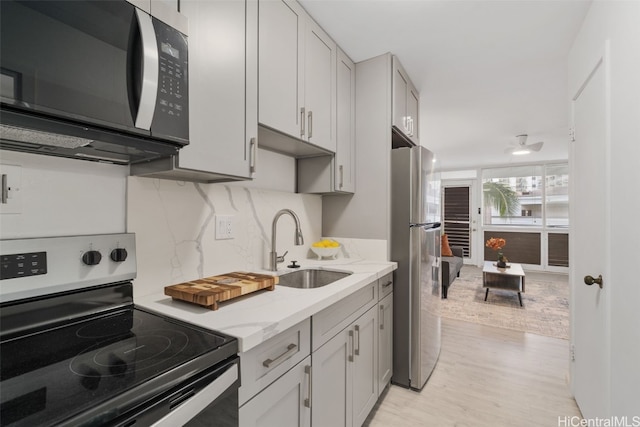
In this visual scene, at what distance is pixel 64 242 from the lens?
951 mm

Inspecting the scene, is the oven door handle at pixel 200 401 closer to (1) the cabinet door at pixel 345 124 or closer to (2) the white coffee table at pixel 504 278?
(1) the cabinet door at pixel 345 124

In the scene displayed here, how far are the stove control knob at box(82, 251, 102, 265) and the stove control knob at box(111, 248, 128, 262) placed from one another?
0.14ft

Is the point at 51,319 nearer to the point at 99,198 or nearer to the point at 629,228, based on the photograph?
the point at 99,198

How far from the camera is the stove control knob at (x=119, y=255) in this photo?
1.06 m

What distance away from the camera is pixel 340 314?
141 centimetres

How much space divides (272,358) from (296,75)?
4.57 ft

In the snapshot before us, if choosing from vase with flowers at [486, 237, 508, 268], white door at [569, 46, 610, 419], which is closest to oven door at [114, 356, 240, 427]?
white door at [569, 46, 610, 419]

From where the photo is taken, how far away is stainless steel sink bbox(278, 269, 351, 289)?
1795 mm

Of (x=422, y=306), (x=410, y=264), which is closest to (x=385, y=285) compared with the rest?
(x=410, y=264)

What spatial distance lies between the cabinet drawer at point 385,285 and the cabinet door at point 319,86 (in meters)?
0.93

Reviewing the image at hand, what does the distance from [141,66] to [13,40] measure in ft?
0.84

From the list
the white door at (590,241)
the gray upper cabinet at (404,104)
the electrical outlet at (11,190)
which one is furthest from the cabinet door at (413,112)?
the electrical outlet at (11,190)

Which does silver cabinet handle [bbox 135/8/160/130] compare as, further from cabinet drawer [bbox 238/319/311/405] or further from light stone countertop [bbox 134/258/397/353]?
cabinet drawer [bbox 238/319/311/405]

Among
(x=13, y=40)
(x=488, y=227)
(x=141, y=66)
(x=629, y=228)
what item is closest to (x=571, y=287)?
(x=629, y=228)
